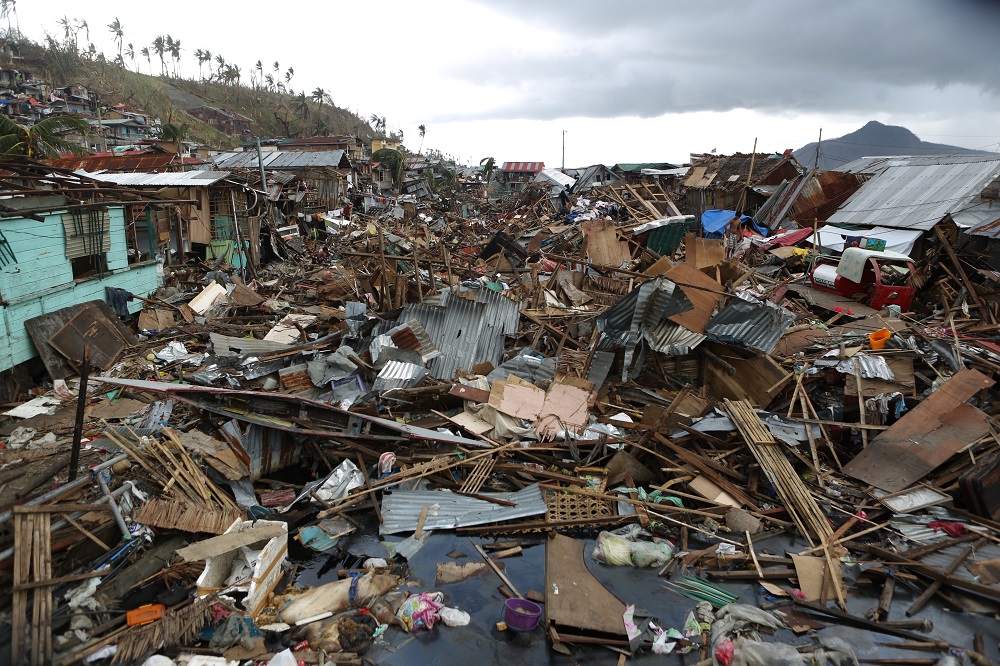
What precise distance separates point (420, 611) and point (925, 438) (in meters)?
6.47

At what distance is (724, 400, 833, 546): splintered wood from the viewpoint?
6379mm

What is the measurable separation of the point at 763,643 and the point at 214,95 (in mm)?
94820

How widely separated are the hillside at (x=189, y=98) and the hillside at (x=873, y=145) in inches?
2106

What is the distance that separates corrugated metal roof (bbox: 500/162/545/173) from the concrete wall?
1917 inches

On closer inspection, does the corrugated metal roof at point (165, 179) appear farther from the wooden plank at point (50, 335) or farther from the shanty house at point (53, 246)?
the wooden plank at point (50, 335)

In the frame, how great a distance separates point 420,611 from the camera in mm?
5336

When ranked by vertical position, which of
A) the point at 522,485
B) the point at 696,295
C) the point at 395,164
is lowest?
the point at 522,485

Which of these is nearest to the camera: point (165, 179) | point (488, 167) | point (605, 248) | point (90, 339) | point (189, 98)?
point (90, 339)

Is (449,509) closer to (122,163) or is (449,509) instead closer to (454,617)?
(454,617)

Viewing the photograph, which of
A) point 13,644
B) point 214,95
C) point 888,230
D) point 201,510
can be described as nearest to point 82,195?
point 201,510

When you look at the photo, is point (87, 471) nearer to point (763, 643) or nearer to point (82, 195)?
point (763, 643)


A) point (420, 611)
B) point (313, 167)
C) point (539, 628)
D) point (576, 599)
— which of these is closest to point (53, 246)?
point (420, 611)

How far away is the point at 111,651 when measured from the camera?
487 cm

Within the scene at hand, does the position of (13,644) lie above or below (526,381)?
below
